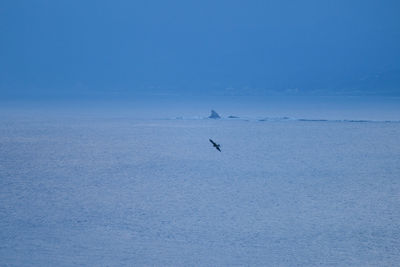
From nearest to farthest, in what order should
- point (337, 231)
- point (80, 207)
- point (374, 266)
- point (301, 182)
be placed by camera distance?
point (374, 266) < point (337, 231) < point (80, 207) < point (301, 182)

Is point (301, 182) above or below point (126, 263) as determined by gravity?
above

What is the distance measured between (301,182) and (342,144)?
727 centimetres

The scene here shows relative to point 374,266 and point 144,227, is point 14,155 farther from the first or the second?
point 374,266

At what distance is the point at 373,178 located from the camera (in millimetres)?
11102

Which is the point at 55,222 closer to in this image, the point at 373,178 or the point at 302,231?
the point at 302,231

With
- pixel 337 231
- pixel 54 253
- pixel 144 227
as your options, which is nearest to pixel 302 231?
pixel 337 231

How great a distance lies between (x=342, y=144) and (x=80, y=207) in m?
11.3

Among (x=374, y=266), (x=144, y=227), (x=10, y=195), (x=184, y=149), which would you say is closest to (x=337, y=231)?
(x=374, y=266)

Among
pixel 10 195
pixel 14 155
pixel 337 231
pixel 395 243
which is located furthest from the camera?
pixel 14 155

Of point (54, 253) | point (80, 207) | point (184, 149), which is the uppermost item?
point (184, 149)

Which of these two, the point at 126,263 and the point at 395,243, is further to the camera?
the point at 395,243

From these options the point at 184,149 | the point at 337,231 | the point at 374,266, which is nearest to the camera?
the point at 374,266

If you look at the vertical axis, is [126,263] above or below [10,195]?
below

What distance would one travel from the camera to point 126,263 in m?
5.92
